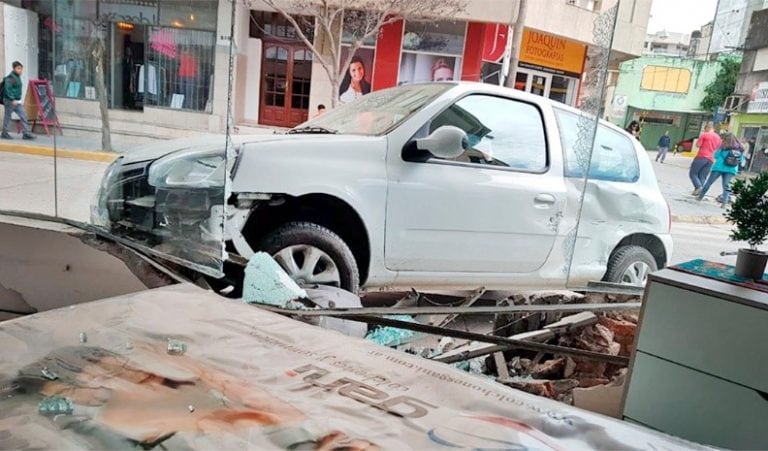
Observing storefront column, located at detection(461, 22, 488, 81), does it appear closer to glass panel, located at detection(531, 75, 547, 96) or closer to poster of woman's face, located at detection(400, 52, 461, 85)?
poster of woman's face, located at detection(400, 52, 461, 85)

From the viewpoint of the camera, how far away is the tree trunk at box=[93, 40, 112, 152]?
336 cm

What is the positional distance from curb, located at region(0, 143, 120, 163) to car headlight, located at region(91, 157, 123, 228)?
6.0 inches

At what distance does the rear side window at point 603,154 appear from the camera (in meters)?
3.65

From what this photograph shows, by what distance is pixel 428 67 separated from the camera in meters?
11.4

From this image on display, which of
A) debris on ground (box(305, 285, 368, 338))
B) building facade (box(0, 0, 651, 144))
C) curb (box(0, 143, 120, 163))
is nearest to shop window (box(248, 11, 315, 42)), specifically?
building facade (box(0, 0, 651, 144))

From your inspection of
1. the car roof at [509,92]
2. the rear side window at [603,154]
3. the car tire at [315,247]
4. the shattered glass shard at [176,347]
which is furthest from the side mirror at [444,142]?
the shattered glass shard at [176,347]

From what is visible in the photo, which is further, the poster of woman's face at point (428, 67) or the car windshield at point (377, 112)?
the poster of woman's face at point (428, 67)

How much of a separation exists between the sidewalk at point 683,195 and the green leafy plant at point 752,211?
138 inches

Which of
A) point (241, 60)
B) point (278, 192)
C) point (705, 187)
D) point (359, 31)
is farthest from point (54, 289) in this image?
point (241, 60)

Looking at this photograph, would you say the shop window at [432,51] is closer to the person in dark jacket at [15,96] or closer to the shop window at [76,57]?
the person in dark jacket at [15,96]

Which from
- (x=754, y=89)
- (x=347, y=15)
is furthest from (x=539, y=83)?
(x=754, y=89)

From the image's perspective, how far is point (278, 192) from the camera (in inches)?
118

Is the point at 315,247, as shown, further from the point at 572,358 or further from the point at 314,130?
the point at 572,358

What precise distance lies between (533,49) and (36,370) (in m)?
11.7
